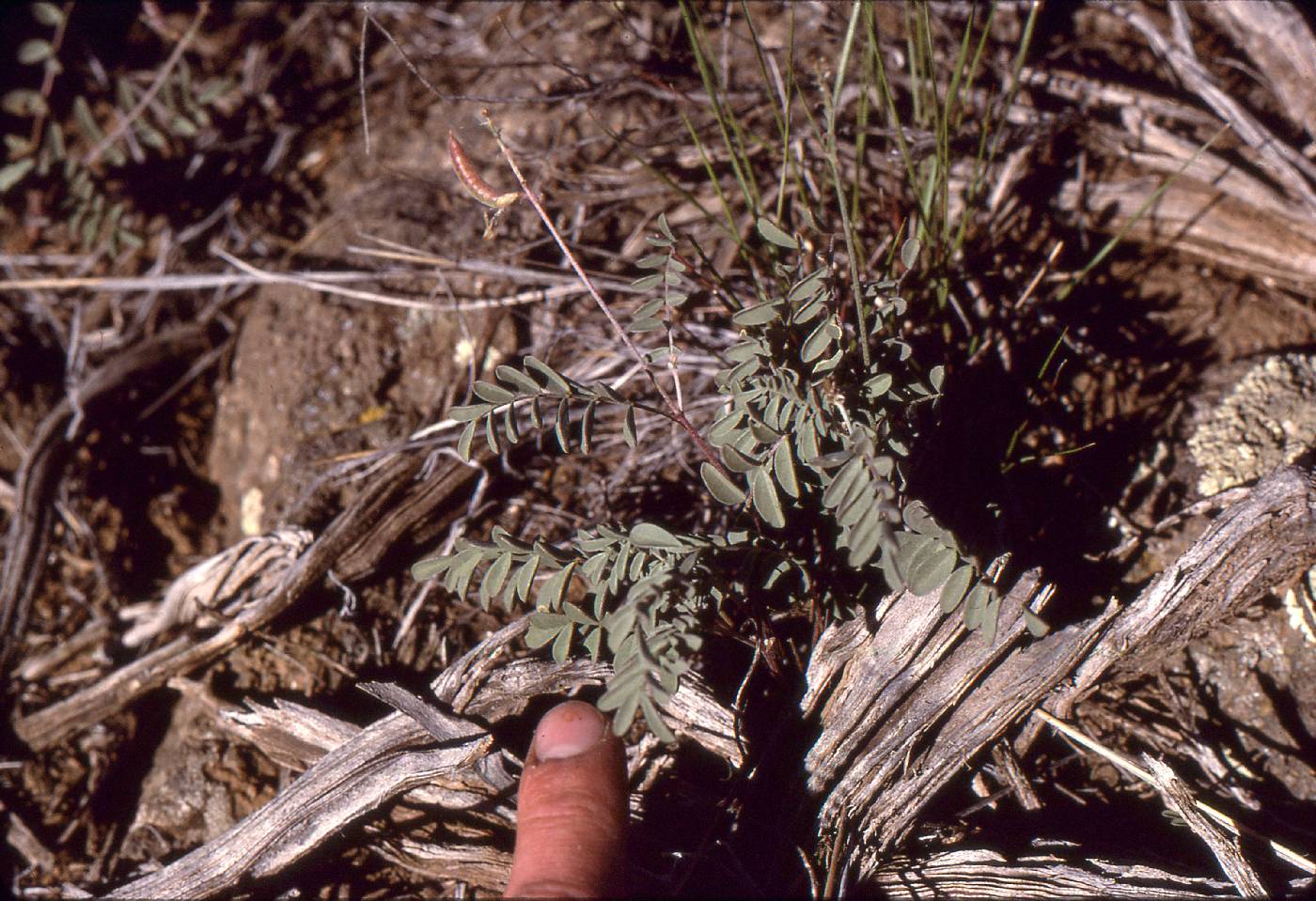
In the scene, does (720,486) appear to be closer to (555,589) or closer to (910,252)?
(555,589)

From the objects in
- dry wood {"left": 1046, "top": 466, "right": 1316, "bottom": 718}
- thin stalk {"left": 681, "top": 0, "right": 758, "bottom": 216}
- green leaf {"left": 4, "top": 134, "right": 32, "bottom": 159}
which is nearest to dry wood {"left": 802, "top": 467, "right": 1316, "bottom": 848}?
dry wood {"left": 1046, "top": 466, "right": 1316, "bottom": 718}

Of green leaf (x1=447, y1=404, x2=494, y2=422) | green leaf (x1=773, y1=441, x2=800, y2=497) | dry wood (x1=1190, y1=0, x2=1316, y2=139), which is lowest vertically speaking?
green leaf (x1=447, y1=404, x2=494, y2=422)

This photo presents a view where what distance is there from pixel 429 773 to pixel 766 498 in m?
1.08

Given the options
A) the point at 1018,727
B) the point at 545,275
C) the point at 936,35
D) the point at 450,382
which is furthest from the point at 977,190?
the point at 450,382

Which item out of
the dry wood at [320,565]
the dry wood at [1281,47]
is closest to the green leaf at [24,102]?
the dry wood at [320,565]

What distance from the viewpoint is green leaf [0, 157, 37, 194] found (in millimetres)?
3170

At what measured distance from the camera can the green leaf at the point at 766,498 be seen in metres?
1.76

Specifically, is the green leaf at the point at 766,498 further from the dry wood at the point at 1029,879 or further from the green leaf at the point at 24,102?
the green leaf at the point at 24,102

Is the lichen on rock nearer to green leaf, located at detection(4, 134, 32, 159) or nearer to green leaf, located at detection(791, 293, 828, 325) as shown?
green leaf, located at detection(791, 293, 828, 325)

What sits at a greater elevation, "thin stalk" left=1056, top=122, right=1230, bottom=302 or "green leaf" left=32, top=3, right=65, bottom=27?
"thin stalk" left=1056, top=122, right=1230, bottom=302

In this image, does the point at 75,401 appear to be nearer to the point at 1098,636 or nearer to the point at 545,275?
the point at 545,275

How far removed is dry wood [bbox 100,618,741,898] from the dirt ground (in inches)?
→ 3.9

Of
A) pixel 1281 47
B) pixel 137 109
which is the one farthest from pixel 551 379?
pixel 137 109

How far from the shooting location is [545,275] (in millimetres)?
2688
